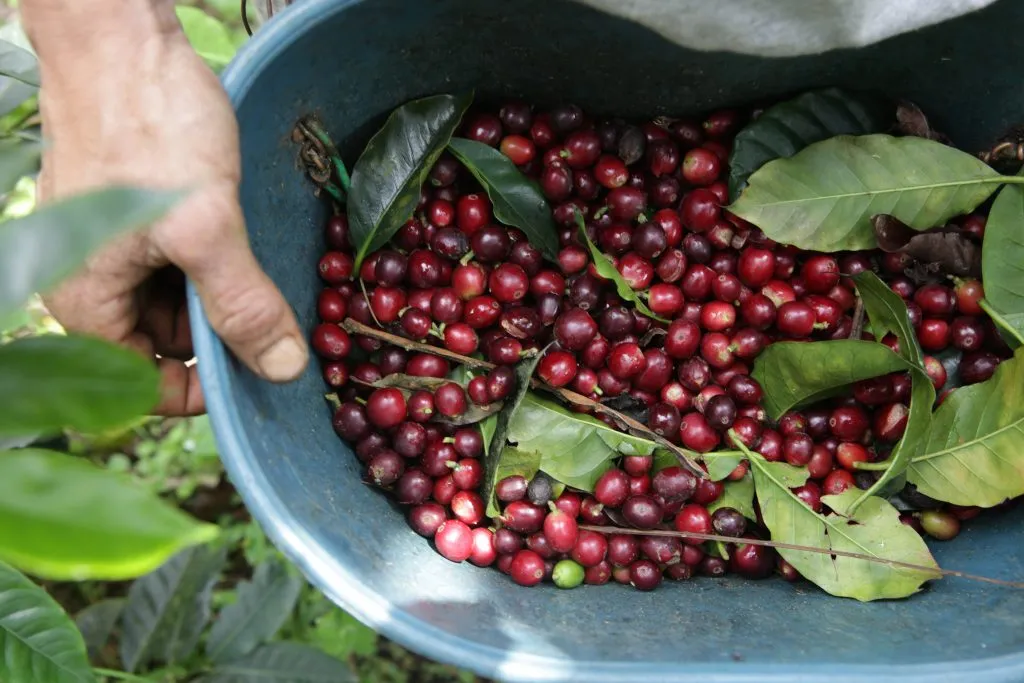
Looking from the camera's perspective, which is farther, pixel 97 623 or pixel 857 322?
pixel 97 623

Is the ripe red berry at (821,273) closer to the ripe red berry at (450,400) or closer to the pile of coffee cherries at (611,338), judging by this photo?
the pile of coffee cherries at (611,338)

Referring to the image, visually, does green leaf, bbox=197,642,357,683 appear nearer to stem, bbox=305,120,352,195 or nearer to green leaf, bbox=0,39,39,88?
stem, bbox=305,120,352,195

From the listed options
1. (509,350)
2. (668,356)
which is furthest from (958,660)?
(509,350)

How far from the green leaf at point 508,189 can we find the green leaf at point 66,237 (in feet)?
Answer: 3.12

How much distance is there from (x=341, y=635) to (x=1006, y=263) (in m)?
1.58

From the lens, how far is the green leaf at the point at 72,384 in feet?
1.71

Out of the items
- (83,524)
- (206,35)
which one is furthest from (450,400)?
(206,35)

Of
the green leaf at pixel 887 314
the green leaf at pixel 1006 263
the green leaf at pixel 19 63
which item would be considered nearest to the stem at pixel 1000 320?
the green leaf at pixel 1006 263

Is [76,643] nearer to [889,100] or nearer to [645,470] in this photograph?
[645,470]

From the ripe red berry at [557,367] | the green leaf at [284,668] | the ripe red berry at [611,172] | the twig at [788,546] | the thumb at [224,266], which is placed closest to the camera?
the thumb at [224,266]

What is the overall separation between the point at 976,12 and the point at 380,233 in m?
1.04

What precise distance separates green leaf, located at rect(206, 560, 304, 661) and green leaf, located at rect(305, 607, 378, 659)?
0.18 meters

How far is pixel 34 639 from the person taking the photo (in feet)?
3.88

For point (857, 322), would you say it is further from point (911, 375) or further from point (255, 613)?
point (255, 613)
